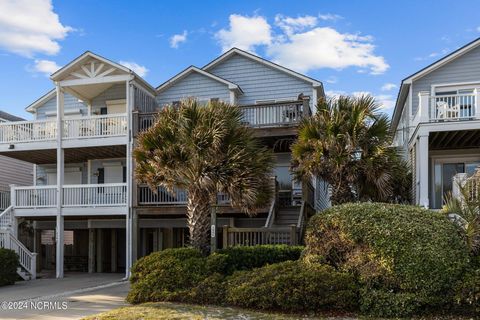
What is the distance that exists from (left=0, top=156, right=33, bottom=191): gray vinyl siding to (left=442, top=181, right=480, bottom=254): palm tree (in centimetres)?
2369

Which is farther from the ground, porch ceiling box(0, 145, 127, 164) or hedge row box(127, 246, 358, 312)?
porch ceiling box(0, 145, 127, 164)

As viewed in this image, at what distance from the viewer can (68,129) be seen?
20.3 m

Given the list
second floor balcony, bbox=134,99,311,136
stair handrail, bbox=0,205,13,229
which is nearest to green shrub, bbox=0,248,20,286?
stair handrail, bbox=0,205,13,229

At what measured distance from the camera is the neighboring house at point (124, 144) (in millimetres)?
18500

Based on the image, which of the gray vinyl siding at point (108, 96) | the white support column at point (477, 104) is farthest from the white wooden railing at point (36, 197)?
the white support column at point (477, 104)

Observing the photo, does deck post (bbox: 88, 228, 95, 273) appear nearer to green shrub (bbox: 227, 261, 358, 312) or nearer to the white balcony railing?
the white balcony railing

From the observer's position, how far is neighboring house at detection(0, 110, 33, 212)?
25328 mm

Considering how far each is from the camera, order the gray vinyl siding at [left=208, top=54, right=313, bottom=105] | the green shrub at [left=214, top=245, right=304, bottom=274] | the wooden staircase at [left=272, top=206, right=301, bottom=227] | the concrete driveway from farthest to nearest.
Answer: the gray vinyl siding at [left=208, top=54, right=313, bottom=105] < the wooden staircase at [left=272, top=206, right=301, bottom=227] < the green shrub at [left=214, top=245, right=304, bottom=274] < the concrete driveway

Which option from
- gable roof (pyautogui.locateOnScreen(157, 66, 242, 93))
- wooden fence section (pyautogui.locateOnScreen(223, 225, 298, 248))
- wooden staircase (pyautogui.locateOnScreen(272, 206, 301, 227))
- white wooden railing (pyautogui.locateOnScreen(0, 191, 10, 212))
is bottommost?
wooden fence section (pyautogui.locateOnScreen(223, 225, 298, 248))

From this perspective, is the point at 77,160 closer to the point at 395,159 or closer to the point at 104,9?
the point at 104,9

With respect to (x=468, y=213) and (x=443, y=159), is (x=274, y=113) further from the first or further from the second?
(x=468, y=213)

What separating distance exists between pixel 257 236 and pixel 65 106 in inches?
574

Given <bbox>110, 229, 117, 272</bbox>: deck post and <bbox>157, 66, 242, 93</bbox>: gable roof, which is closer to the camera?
<bbox>157, 66, 242, 93</bbox>: gable roof

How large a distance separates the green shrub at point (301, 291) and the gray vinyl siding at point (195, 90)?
1152 cm
